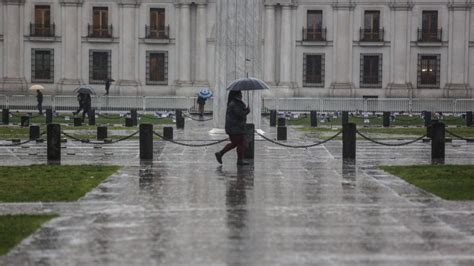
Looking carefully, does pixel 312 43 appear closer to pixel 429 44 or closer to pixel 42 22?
pixel 429 44

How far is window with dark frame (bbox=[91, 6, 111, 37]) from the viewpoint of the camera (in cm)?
7246

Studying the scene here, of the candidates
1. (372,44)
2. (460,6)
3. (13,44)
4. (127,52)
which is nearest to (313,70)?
(372,44)

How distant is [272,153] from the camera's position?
30.7 meters

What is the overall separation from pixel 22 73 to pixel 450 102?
26.7 meters

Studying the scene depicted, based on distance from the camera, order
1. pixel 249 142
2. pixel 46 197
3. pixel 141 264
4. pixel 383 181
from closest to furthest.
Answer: pixel 141 264
pixel 46 197
pixel 383 181
pixel 249 142

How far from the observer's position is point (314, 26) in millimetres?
73125

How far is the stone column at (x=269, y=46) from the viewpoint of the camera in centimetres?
7219

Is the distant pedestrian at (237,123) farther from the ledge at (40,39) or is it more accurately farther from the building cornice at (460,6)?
the building cornice at (460,6)

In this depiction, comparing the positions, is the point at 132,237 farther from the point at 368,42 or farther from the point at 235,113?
the point at 368,42

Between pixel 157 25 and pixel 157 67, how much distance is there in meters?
2.67

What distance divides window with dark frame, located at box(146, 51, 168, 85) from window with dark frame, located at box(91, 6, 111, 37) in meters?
3.09

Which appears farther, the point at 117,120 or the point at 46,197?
the point at 117,120

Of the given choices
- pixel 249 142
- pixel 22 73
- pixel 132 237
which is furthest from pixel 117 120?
pixel 132 237

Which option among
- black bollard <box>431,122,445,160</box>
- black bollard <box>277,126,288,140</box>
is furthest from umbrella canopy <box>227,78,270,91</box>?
black bollard <box>277,126,288,140</box>
